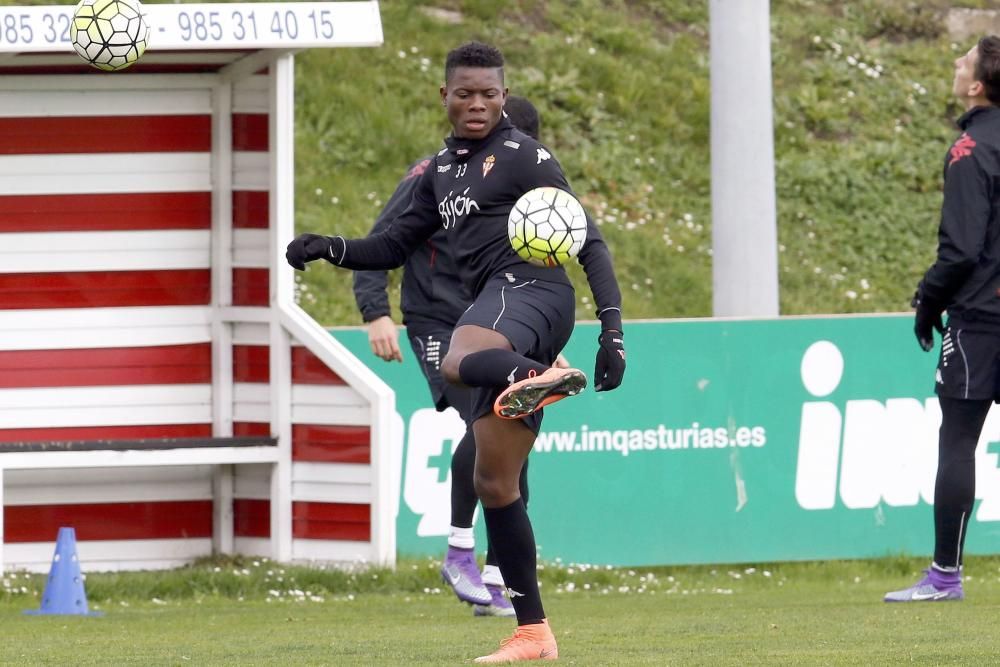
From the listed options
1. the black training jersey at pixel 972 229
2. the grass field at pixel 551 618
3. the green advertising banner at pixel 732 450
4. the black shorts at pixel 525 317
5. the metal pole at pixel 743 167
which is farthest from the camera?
the metal pole at pixel 743 167

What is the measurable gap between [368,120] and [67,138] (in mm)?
5932

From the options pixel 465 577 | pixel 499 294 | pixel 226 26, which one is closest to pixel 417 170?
pixel 226 26

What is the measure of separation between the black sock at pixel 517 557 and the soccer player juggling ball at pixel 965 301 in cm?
254

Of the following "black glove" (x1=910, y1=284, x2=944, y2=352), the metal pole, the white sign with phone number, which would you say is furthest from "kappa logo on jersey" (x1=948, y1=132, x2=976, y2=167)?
the metal pole

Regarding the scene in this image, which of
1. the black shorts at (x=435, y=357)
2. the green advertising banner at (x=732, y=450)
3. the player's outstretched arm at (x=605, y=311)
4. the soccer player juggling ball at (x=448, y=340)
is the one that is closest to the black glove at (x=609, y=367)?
the player's outstretched arm at (x=605, y=311)

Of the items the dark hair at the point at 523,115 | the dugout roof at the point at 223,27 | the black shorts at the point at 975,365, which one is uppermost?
the dugout roof at the point at 223,27

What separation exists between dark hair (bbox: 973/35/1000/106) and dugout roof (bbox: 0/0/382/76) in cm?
270

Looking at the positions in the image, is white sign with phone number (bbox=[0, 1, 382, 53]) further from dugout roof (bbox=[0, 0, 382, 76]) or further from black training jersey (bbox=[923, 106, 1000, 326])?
black training jersey (bbox=[923, 106, 1000, 326])

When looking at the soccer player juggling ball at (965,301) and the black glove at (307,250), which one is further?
the soccer player juggling ball at (965,301)

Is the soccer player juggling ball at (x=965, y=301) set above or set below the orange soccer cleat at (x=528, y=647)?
above

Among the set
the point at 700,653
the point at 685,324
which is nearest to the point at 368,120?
the point at 685,324

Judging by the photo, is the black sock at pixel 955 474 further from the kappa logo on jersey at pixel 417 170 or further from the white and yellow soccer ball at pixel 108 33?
the white and yellow soccer ball at pixel 108 33

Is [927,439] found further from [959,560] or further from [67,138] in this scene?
[67,138]

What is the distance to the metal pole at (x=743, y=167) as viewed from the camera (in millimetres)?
11883
